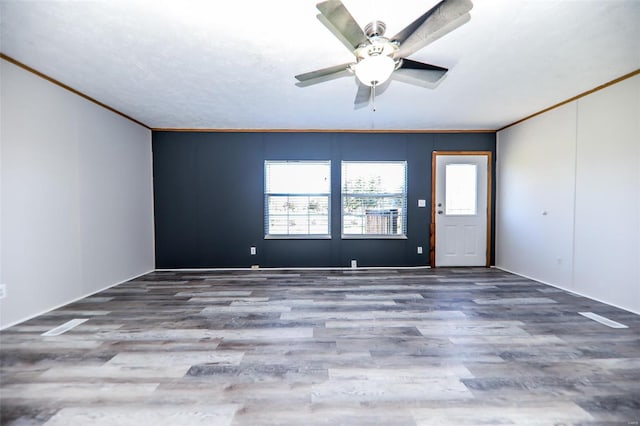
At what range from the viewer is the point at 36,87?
103 inches

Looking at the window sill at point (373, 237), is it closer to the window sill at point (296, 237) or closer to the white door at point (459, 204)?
the window sill at point (296, 237)

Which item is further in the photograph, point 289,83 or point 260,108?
point 260,108

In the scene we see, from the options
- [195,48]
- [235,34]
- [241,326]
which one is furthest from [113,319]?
[235,34]

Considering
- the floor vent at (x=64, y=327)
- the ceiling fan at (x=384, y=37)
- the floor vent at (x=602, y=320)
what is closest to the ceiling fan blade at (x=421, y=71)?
the ceiling fan at (x=384, y=37)

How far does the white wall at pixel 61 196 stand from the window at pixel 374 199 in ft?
11.2

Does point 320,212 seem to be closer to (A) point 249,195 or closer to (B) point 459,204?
(A) point 249,195

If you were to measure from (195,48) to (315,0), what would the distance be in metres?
1.13

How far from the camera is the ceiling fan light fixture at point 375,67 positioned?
170 centimetres

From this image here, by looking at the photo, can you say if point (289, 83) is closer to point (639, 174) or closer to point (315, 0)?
point (315, 0)

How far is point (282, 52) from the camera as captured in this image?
2.23 m

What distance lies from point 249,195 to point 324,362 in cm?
328

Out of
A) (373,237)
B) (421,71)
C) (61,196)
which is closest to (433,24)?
(421,71)

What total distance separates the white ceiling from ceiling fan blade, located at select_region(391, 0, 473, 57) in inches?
9.3

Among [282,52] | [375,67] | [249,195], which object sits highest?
[282,52]
